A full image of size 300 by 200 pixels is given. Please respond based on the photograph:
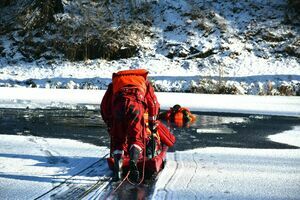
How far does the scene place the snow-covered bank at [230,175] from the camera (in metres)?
4.30

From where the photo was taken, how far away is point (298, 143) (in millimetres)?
7484

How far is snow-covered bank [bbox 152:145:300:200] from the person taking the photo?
4.30 m

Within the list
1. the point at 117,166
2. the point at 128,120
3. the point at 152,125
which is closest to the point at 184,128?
the point at 152,125

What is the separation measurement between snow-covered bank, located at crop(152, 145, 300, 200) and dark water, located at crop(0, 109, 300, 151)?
27.7 inches

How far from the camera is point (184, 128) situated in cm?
912

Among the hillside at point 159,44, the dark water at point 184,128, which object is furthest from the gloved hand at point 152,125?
the hillside at point 159,44

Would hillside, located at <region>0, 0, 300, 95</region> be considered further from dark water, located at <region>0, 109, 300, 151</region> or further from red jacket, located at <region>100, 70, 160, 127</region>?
red jacket, located at <region>100, 70, 160, 127</region>

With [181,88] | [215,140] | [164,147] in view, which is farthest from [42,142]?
[181,88]

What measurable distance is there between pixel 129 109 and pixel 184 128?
179 inches

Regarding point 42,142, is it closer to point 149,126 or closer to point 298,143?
point 149,126

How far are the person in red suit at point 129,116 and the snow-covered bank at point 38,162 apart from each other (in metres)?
0.46

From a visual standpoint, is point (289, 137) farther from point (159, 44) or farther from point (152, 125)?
point (159, 44)

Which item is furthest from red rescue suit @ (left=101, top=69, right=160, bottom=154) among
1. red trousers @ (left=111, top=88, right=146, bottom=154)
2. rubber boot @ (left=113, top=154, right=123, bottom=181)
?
rubber boot @ (left=113, top=154, right=123, bottom=181)

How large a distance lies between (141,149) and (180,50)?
63.0 feet
